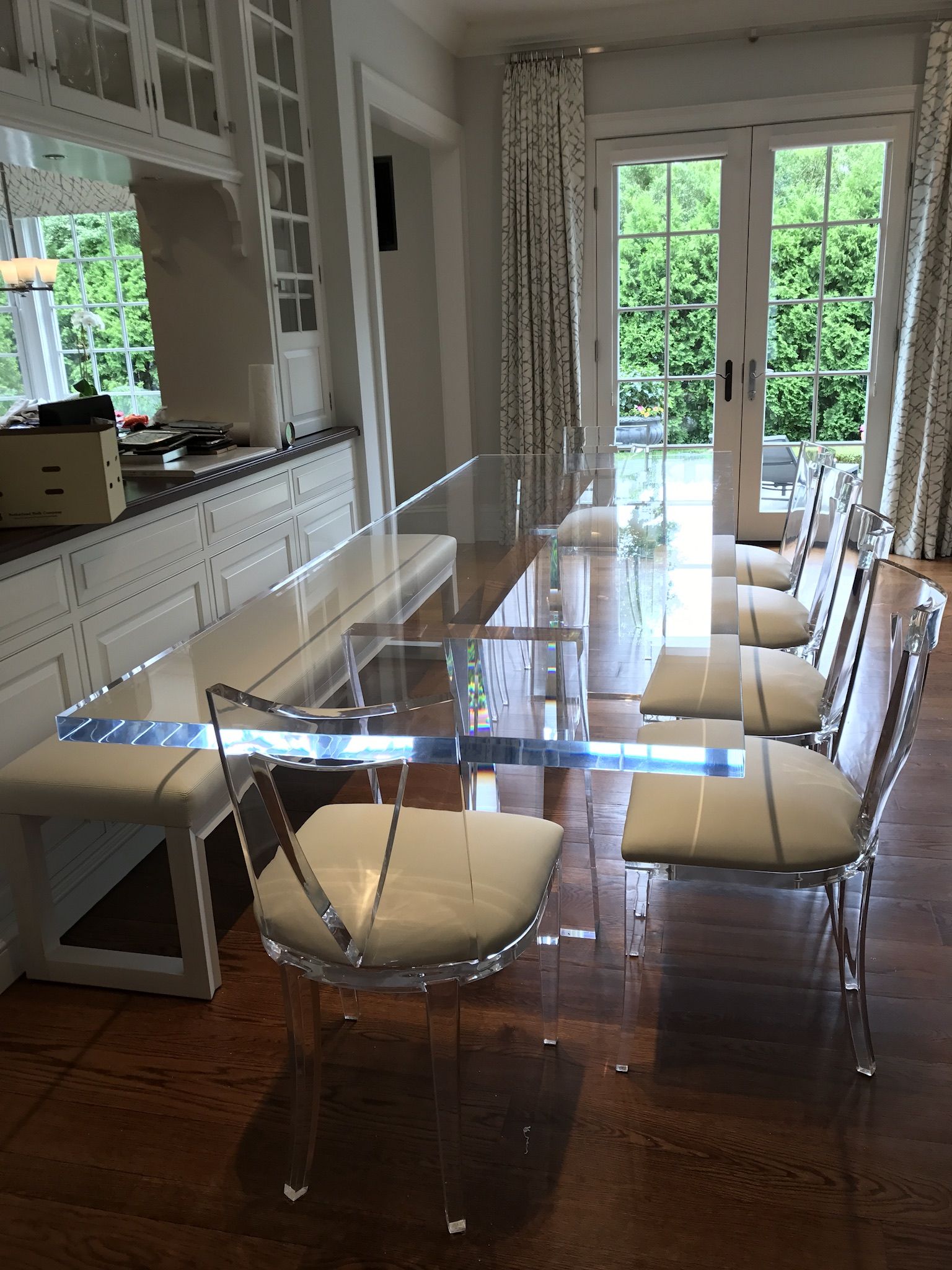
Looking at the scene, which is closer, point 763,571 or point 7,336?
point 763,571

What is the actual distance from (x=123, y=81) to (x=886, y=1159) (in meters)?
3.16

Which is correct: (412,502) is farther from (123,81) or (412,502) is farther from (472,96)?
(472,96)

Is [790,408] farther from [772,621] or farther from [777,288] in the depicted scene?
[772,621]

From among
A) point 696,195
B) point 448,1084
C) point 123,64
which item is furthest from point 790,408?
point 448,1084

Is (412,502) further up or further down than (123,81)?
further down

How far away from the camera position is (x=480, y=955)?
1408mm

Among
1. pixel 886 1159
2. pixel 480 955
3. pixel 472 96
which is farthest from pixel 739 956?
pixel 472 96

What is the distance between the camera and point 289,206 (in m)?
3.77

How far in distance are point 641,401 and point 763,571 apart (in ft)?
8.51

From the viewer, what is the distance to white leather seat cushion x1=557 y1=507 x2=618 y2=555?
102 inches

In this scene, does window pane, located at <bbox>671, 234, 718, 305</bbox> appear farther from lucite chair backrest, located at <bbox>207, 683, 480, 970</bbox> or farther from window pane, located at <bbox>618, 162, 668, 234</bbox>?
lucite chair backrest, located at <bbox>207, 683, 480, 970</bbox>

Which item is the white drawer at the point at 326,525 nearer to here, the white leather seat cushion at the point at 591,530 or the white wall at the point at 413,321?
the white leather seat cushion at the point at 591,530

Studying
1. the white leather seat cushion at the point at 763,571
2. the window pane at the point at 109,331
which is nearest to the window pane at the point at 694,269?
the white leather seat cushion at the point at 763,571

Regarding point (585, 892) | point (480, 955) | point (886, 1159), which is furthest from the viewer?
point (585, 892)
